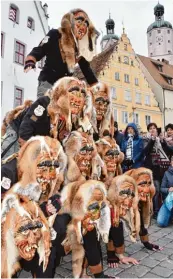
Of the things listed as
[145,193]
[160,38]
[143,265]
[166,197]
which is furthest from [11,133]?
[160,38]

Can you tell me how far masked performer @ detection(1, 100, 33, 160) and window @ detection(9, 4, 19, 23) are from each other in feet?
46.9

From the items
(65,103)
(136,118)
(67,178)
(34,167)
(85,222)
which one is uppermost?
(136,118)

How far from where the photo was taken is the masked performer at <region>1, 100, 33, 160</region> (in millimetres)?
3402

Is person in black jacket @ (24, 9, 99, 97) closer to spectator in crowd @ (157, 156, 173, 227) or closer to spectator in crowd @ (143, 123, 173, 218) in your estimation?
spectator in crowd @ (143, 123, 173, 218)

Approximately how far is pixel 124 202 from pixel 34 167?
126 centimetres

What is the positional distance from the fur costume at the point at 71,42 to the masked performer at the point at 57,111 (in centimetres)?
77

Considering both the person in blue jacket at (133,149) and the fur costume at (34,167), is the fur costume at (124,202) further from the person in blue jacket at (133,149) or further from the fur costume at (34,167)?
the person in blue jacket at (133,149)

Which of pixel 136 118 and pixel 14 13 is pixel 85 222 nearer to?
pixel 14 13

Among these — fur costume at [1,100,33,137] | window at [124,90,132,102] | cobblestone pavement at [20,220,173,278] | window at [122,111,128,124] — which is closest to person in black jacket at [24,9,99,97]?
fur costume at [1,100,33,137]

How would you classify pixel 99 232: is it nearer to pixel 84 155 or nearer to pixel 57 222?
pixel 57 222

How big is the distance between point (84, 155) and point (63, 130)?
386 mm

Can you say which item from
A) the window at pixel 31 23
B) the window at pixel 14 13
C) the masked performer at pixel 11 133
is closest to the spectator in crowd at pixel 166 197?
the masked performer at pixel 11 133

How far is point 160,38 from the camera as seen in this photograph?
7462 centimetres

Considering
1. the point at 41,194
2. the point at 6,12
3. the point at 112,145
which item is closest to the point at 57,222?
the point at 41,194
